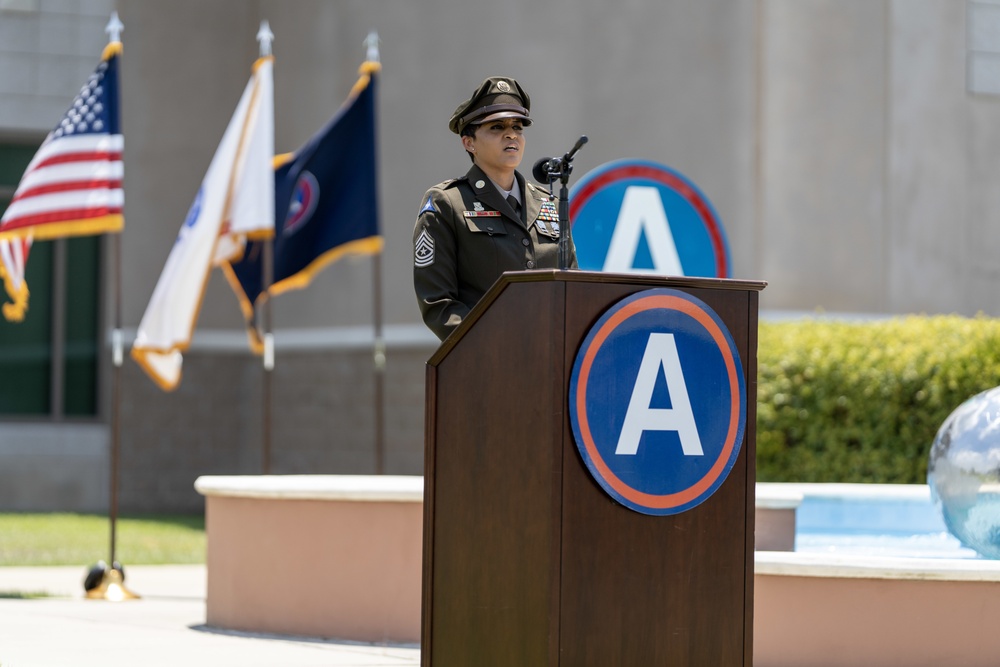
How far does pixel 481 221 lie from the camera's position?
4.84 metres

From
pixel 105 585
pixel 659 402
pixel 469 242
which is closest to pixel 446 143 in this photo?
pixel 105 585

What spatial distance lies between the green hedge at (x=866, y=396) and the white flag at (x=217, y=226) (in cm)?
380

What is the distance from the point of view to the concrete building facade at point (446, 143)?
13961 millimetres

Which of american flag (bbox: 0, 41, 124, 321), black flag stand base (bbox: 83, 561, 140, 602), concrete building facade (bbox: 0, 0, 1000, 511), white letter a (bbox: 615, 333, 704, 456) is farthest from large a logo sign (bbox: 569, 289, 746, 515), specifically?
concrete building facade (bbox: 0, 0, 1000, 511)

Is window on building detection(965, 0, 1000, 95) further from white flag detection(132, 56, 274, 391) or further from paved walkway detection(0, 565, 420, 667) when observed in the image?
paved walkway detection(0, 565, 420, 667)

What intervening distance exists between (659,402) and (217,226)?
20.9 feet

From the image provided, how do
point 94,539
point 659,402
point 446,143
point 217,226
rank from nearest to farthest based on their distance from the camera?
point 659,402, point 217,226, point 94,539, point 446,143

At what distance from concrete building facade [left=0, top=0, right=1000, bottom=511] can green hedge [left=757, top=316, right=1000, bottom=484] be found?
2139 millimetres

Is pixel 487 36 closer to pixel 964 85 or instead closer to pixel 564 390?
pixel 964 85

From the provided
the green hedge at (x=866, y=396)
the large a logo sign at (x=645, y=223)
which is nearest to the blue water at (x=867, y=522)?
the large a logo sign at (x=645, y=223)

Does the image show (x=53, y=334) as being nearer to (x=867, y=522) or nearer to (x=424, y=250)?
(x=867, y=522)

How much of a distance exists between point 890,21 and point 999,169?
1765 mm

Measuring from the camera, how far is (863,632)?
6.00 metres

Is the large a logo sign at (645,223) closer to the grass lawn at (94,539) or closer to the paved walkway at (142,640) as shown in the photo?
the paved walkway at (142,640)
